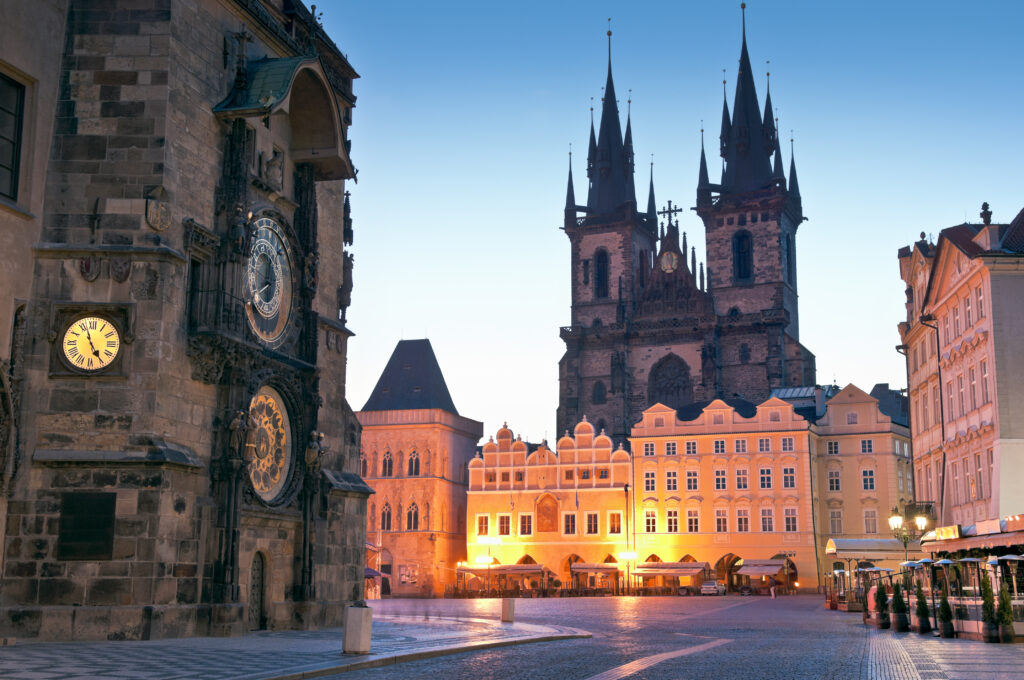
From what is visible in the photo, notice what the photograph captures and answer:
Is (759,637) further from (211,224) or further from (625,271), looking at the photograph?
(625,271)

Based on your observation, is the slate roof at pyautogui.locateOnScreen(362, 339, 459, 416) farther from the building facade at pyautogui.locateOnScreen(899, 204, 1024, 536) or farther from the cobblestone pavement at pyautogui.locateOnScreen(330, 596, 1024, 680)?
the cobblestone pavement at pyautogui.locateOnScreen(330, 596, 1024, 680)

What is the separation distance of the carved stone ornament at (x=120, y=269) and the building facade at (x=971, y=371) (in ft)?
63.5

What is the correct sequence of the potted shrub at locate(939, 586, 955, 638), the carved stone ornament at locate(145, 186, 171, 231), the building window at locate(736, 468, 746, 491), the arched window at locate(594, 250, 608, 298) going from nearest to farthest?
the carved stone ornament at locate(145, 186, 171, 231) → the potted shrub at locate(939, 586, 955, 638) → the building window at locate(736, 468, 746, 491) → the arched window at locate(594, 250, 608, 298)

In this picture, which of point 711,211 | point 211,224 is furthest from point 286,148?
point 711,211

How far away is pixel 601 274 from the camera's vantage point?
97375 mm

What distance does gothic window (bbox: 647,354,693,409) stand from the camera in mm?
89250

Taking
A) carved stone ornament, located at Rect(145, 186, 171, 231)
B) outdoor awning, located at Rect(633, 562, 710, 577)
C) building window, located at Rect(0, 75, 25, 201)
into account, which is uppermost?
building window, located at Rect(0, 75, 25, 201)

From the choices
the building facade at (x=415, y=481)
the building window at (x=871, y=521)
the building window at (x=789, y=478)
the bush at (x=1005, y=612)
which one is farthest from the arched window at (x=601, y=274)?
the bush at (x=1005, y=612)

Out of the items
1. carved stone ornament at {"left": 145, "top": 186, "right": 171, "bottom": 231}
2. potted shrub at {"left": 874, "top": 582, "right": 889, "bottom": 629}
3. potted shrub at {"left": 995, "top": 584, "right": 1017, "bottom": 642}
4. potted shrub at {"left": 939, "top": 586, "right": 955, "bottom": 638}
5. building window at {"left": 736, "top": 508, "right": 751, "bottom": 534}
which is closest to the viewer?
carved stone ornament at {"left": 145, "top": 186, "right": 171, "bottom": 231}

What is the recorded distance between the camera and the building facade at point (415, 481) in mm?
79375

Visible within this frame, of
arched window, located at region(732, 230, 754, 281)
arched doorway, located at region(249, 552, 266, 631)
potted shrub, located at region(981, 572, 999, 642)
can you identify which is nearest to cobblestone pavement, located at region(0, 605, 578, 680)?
arched doorway, located at region(249, 552, 266, 631)

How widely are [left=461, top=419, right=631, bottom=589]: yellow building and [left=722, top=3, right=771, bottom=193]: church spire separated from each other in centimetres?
2887

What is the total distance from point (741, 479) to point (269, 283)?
5418cm

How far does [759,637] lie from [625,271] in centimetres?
7202
